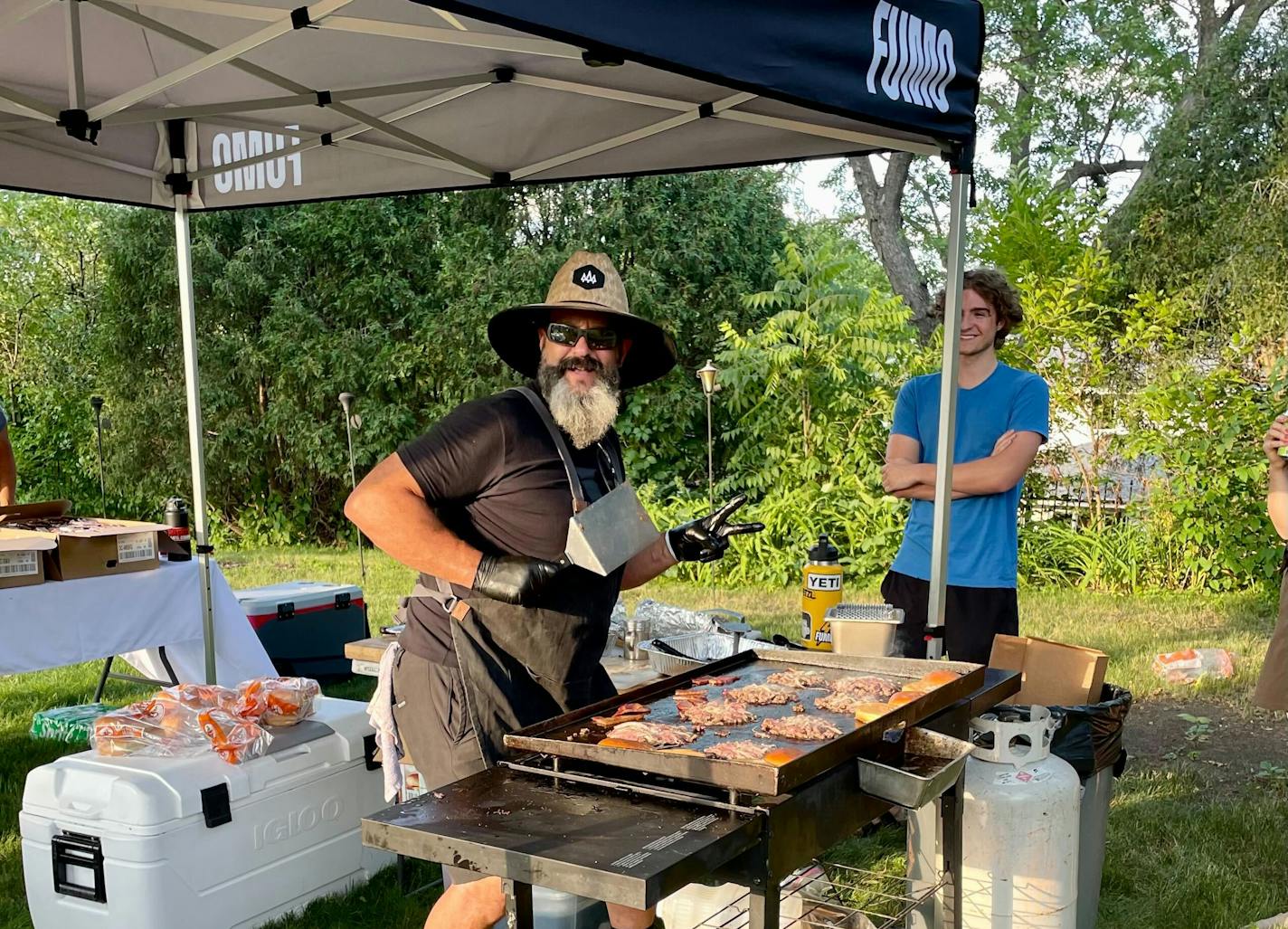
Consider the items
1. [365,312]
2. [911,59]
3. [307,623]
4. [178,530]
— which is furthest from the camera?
[365,312]

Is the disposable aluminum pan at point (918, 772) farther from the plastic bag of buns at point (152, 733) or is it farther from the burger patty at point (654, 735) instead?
the plastic bag of buns at point (152, 733)

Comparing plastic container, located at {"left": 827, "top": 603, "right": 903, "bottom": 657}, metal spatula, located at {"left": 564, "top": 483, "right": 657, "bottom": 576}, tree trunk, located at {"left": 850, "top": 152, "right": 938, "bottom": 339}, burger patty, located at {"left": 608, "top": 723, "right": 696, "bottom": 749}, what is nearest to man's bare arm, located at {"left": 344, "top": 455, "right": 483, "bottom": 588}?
metal spatula, located at {"left": 564, "top": 483, "right": 657, "bottom": 576}

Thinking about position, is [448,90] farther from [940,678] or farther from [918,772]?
[918,772]

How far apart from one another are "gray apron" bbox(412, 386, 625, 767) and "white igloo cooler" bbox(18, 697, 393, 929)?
3.32ft

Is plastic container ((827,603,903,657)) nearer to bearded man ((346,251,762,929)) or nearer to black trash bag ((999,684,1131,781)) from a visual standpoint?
black trash bag ((999,684,1131,781))

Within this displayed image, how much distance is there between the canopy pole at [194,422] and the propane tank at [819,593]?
2.56 metres

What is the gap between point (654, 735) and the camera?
7.46 feet

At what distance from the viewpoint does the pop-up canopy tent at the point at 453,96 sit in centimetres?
239

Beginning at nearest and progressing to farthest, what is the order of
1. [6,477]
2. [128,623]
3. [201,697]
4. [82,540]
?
[201,697] → [82,540] → [128,623] → [6,477]

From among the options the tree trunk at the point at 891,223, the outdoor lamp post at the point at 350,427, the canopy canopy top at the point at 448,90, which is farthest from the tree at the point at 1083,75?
the canopy canopy top at the point at 448,90

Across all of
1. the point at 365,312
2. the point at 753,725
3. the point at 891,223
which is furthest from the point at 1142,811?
the point at 891,223

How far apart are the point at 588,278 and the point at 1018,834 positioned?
5.86 ft

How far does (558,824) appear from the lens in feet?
6.37

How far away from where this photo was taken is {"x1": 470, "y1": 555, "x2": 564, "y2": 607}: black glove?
2523 mm
